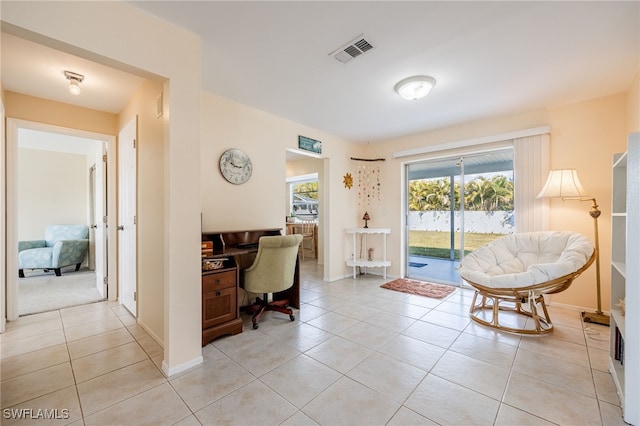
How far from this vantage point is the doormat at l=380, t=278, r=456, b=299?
3.71m

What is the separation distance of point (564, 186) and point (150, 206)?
4.32 metres

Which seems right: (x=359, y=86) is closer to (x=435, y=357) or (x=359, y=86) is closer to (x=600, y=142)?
(x=435, y=357)

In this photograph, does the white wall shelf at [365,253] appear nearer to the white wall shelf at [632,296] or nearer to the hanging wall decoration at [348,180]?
the hanging wall decoration at [348,180]

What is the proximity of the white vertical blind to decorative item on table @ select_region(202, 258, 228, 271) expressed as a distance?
3.71 m

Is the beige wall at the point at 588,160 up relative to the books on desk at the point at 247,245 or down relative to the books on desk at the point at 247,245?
up

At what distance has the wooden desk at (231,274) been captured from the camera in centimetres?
231

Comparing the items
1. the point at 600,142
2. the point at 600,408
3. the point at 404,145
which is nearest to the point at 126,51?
the point at 600,408

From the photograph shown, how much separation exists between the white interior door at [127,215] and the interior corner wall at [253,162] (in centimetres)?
74

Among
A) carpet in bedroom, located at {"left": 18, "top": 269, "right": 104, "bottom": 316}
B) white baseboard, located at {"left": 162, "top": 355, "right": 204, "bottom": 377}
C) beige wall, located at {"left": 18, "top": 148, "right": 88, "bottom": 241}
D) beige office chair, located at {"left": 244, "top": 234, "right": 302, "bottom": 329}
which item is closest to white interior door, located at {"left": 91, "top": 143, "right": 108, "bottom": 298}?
carpet in bedroom, located at {"left": 18, "top": 269, "right": 104, "bottom": 316}

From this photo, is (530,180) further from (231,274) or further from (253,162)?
(231,274)

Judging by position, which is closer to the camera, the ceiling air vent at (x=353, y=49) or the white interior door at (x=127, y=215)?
the ceiling air vent at (x=353, y=49)

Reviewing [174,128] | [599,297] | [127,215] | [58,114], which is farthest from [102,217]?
[599,297]

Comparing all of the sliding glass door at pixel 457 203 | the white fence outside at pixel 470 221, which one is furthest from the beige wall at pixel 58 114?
the white fence outside at pixel 470 221

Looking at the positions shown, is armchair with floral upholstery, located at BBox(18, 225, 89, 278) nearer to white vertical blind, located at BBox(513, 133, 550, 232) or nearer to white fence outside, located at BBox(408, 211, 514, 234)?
white fence outside, located at BBox(408, 211, 514, 234)
